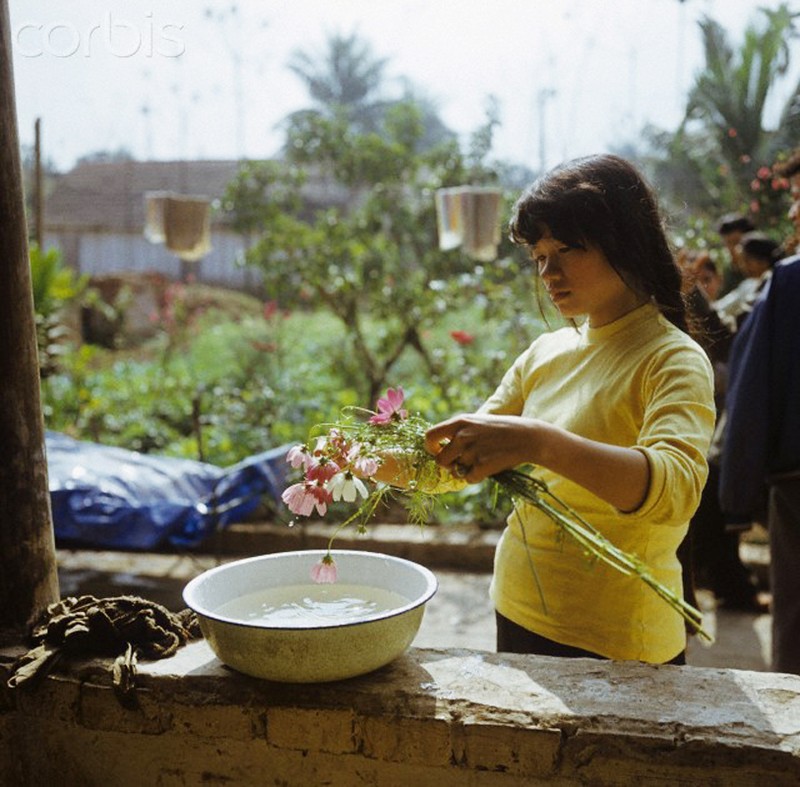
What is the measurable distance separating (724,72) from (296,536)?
929 centimetres

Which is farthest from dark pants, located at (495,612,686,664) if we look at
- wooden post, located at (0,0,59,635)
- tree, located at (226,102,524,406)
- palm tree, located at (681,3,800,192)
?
palm tree, located at (681,3,800,192)

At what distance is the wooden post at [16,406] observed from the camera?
168 centimetres

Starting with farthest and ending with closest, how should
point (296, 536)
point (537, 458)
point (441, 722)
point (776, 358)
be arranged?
point (296, 536)
point (776, 358)
point (441, 722)
point (537, 458)

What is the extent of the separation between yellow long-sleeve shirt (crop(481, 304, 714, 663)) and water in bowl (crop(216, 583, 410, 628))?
266 millimetres

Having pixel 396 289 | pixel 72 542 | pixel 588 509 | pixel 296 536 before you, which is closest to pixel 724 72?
pixel 396 289

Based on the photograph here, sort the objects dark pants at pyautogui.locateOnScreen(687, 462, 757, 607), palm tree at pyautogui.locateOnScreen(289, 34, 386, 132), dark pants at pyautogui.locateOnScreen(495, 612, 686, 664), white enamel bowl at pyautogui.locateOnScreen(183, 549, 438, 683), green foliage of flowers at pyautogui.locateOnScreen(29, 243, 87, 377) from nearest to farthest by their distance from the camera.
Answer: white enamel bowl at pyautogui.locateOnScreen(183, 549, 438, 683)
dark pants at pyautogui.locateOnScreen(495, 612, 686, 664)
dark pants at pyautogui.locateOnScreen(687, 462, 757, 607)
green foliage of flowers at pyautogui.locateOnScreen(29, 243, 87, 377)
palm tree at pyautogui.locateOnScreen(289, 34, 386, 132)

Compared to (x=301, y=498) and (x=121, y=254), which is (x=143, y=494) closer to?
(x=301, y=498)

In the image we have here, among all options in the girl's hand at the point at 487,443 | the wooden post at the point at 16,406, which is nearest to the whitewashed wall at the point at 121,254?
the wooden post at the point at 16,406

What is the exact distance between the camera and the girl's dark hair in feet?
4.81

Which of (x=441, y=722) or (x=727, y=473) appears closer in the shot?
(x=441, y=722)

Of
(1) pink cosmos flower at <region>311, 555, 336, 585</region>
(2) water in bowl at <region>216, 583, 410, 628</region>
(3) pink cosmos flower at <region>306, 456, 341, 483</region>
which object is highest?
(3) pink cosmos flower at <region>306, 456, 341, 483</region>

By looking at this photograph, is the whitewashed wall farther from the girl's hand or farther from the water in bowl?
the girl's hand

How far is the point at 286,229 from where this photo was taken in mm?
6941

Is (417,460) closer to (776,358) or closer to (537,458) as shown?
(537,458)
